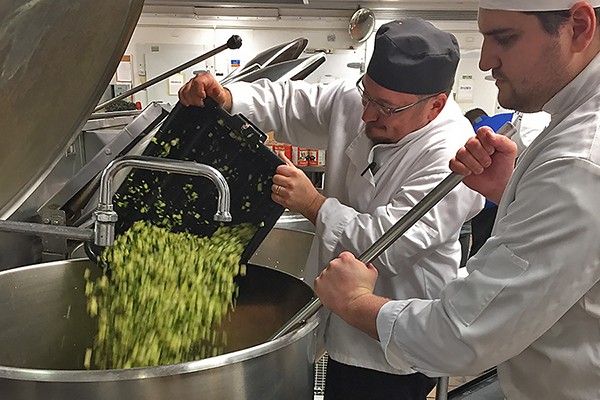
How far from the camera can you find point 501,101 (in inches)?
38.0

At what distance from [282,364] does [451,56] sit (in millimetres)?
870

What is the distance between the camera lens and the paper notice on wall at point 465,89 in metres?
5.61

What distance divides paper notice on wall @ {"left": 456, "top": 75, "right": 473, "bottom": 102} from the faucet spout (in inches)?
201

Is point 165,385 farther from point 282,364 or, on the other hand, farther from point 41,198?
point 41,198

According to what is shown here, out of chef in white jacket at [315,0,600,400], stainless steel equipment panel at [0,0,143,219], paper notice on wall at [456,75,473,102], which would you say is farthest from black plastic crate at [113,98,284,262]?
paper notice on wall at [456,75,473,102]

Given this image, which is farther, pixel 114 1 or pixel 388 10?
pixel 388 10

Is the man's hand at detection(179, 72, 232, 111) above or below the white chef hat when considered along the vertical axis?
below

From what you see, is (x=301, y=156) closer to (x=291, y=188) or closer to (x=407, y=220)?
(x=291, y=188)

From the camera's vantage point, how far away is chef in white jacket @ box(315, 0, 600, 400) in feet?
2.62

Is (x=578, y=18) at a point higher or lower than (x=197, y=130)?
higher

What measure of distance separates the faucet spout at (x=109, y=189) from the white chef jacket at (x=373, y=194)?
0.43 metres

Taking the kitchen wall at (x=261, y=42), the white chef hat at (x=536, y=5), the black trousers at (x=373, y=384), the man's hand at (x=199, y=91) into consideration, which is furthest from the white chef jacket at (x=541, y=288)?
the kitchen wall at (x=261, y=42)

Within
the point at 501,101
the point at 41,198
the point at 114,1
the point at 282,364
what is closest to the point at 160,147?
the point at 41,198

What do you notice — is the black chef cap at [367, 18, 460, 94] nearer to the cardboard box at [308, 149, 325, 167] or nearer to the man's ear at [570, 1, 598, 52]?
→ the man's ear at [570, 1, 598, 52]
